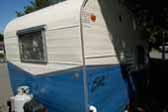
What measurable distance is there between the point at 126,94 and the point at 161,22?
2.75 metres

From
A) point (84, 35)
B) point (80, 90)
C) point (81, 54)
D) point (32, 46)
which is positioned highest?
point (84, 35)

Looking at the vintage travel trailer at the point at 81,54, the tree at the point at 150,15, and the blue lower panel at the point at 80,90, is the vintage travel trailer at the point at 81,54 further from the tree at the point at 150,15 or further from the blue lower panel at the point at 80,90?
the tree at the point at 150,15

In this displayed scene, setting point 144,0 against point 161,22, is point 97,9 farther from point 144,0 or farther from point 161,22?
point 161,22

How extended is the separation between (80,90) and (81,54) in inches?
24.3

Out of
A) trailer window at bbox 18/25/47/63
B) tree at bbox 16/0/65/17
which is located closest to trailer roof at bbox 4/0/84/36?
trailer window at bbox 18/25/47/63

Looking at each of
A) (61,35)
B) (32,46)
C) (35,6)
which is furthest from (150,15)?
(35,6)

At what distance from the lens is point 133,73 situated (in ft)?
16.2

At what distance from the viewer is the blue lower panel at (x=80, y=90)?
3.84 meters

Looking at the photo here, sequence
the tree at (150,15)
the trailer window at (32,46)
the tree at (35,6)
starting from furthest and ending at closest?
the tree at (35,6) < the tree at (150,15) < the trailer window at (32,46)

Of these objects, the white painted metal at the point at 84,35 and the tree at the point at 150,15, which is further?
the tree at the point at 150,15

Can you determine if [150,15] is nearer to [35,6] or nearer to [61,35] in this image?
[61,35]

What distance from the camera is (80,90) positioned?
379 cm

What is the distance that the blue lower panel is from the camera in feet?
12.6

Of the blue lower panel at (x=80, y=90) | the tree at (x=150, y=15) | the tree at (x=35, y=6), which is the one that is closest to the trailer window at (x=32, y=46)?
the blue lower panel at (x=80, y=90)
